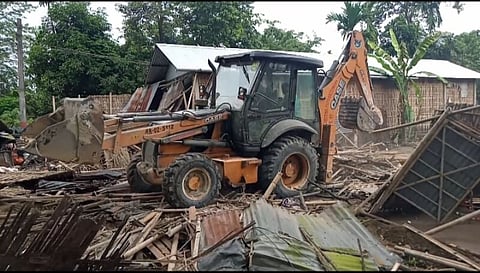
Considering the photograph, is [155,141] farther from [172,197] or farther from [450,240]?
[450,240]

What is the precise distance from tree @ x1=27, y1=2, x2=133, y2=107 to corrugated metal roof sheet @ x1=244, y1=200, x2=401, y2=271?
14.0 meters

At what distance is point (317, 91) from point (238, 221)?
353cm

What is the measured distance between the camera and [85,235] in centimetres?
440

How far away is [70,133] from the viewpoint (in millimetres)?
6113

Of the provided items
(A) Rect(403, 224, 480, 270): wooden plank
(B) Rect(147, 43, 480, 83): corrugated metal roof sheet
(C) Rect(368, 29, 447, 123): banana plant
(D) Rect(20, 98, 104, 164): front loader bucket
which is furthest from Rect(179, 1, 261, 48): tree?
(A) Rect(403, 224, 480, 270): wooden plank

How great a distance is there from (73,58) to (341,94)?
41.3 feet

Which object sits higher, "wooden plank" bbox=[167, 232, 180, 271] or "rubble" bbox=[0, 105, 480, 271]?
"rubble" bbox=[0, 105, 480, 271]

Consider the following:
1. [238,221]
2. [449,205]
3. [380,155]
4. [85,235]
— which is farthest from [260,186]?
[380,155]

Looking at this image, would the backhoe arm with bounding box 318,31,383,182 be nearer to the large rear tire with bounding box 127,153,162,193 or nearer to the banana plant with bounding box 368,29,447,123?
the large rear tire with bounding box 127,153,162,193

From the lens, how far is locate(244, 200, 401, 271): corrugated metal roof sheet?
4.35 meters

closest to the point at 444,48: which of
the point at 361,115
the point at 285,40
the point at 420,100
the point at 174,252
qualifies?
the point at 285,40

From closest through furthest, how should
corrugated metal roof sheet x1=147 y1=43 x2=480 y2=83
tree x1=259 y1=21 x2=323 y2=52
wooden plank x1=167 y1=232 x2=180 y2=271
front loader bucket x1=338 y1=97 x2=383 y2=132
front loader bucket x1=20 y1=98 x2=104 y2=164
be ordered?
wooden plank x1=167 y1=232 x2=180 y2=271 → front loader bucket x1=20 y1=98 x2=104 y2=164 → front loader bucket x1=338 y1=97 x2=383 y2=132 → corrugated metal roof sheet x1=147 y1=43 x2=480 y2=83 → tree x1=259 y1=21 x2=323 y2=52

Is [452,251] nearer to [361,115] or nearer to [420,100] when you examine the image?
[361,115]

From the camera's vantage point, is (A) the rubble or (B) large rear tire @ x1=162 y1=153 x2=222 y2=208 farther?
(B) large rear tire @ x1=162 y1=153 x2=222 y2=208
